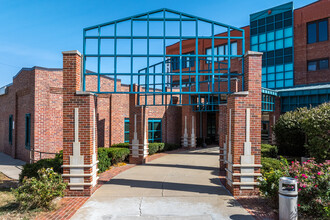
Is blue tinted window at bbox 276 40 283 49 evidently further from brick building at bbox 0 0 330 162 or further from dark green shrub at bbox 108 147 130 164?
dark green shrub at bbox 108 147 130 164

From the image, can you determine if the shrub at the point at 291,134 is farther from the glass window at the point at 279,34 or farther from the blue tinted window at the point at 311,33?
the glass window at the point at 279,34

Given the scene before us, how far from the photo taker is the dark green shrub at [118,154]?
13.1 metres

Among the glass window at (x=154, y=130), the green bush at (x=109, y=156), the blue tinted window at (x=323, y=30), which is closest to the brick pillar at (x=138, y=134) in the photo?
the green bush at (x=109, y=156)

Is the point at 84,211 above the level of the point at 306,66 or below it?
below

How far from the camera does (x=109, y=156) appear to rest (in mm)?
13117

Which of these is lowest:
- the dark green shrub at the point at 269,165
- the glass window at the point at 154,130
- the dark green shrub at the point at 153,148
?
the dark green shrub at the point at 153,148

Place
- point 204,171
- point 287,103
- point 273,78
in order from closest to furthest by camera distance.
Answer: point 204,171 → point 287,103 → point 273,78

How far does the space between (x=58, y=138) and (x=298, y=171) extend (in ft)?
41.3

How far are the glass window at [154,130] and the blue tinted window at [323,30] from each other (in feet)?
62.1

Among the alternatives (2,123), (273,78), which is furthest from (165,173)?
(273,78)

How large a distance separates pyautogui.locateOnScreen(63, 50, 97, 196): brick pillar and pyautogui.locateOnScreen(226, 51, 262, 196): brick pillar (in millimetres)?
4905

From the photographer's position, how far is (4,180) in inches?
429

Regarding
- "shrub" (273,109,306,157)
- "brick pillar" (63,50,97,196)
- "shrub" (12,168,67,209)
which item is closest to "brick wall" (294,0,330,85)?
"shrub" (273,109,306,157)

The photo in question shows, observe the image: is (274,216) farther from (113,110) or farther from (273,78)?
(273,78)
